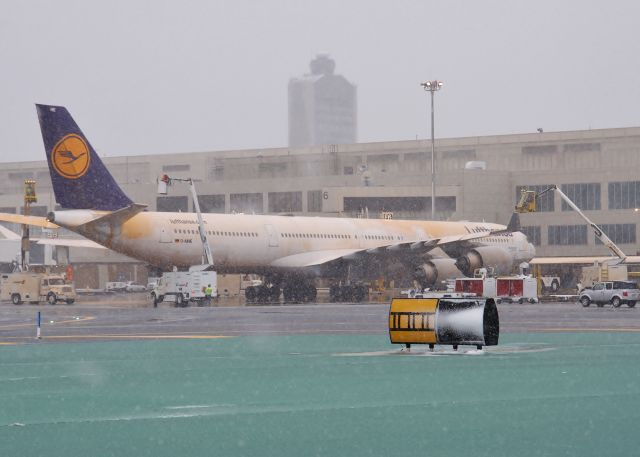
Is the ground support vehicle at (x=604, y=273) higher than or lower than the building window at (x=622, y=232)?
lower

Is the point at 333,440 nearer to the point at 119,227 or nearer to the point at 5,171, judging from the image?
the point at 119,227

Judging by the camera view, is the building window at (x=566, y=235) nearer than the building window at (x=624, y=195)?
No

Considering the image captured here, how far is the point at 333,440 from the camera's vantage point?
13.1m

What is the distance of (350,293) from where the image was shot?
69375 mm

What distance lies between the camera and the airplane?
58.5 m

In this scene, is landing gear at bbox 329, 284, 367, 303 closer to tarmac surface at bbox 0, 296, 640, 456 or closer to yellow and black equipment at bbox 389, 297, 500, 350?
tarmac surface at bbox 0, 296, 640, 456

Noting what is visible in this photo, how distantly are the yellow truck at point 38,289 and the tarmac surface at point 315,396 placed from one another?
42.7 metres

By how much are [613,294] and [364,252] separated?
16.8 m

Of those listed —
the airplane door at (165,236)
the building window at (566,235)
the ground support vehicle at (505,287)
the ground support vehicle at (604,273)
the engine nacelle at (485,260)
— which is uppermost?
the building window at (566,235)

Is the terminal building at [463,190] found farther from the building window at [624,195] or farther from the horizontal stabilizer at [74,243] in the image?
the horizontal stabilizer at [74,243]

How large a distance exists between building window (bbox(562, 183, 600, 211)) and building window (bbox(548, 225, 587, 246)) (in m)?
2.45

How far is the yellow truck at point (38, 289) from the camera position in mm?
74375

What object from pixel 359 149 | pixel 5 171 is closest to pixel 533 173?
pixel 359 149

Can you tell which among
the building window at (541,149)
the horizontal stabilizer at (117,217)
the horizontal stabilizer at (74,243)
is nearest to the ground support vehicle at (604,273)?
the horizontal stabilizer at (74,243)
